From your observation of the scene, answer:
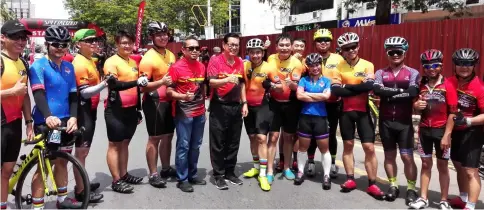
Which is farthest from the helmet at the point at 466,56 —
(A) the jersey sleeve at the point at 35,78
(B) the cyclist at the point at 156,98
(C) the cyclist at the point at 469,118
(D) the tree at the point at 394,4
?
(D) the tree at the point at 394,4

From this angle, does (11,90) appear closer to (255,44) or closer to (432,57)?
(255,44)

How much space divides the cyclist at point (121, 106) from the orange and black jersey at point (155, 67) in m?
0.13

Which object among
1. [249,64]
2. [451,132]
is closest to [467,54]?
[451,132]

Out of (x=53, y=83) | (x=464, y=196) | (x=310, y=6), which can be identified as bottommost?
(x=464, y=196)

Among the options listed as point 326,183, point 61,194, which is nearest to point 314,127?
point 326,183

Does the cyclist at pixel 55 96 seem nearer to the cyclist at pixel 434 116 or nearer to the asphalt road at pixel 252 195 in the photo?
the asphalt road at pixel 252 195

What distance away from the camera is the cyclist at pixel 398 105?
15.8 feet

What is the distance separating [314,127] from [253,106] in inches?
34.5

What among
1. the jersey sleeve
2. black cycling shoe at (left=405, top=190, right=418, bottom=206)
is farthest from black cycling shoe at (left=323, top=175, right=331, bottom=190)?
the jersey sleeve

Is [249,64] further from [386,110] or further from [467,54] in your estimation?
[467,54]

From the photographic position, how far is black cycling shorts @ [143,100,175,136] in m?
5.47

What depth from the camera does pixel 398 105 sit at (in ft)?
16.0

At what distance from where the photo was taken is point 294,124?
5.77 meters

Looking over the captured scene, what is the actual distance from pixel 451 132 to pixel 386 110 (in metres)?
0.79
